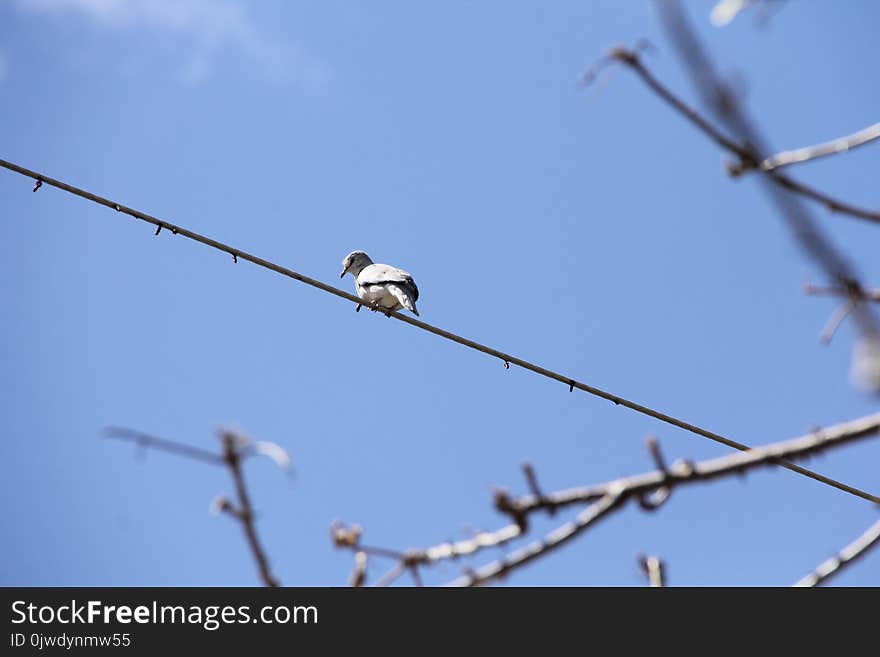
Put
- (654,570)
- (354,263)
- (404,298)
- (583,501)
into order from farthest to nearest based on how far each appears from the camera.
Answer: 1. (354,263)
2. (404,298)
3. (654,570)
4. (583,501)

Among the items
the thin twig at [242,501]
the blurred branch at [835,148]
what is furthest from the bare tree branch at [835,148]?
the thin twig at [242,501]

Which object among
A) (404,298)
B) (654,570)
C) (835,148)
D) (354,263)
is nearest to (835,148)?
(835,148)

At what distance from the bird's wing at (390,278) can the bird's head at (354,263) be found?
230 cm

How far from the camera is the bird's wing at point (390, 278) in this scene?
11.5 m

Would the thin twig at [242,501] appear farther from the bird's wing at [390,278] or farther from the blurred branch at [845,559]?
the bird's wing at [390,278]

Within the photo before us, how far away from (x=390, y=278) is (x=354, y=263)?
334 cm

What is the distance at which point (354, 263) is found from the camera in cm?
1482

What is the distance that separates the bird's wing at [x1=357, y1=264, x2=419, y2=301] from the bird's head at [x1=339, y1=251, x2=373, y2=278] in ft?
7.55

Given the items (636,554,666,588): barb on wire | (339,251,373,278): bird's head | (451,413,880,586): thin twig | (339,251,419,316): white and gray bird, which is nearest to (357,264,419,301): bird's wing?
(339,251,419,316): white and gray bird

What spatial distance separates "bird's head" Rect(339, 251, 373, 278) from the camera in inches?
581

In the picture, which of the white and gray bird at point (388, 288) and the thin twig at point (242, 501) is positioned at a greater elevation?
the white and gray bird at point (388, 288)

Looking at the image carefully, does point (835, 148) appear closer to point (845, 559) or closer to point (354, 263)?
point (845, 559)

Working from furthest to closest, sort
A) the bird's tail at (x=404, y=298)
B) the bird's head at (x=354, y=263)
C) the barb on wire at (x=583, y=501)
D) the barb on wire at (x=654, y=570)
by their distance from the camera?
the bird's head at (x=354, y=263), the bird's tail at (x=404, y=298), the barb on wire at (x=654, y=570), the barb on wire at (x=583, y=501)
